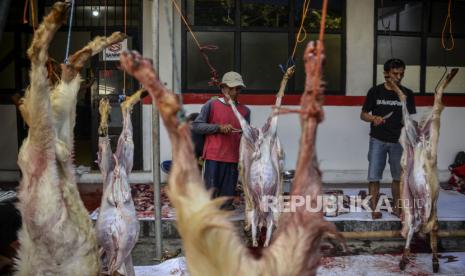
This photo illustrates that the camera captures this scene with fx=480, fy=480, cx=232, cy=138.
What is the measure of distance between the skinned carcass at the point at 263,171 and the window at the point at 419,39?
4.37 m

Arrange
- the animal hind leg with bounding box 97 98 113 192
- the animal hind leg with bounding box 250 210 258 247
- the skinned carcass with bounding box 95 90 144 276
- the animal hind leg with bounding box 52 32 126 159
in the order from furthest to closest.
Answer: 1. the animal hind leg with bounding box 250 210 258 247
2. the animal hind leg with bounding box 97 98 113 192
3. the skinned carcass with bounding box 95 90 144 276
4. the animal hind leg with bounding box 52 32 126 159

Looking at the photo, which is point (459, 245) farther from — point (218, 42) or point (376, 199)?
point (218, 42)

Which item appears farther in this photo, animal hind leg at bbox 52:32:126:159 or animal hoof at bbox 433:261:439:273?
animal hoof at bbox 433:261:439:273

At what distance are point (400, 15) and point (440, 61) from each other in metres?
1.11

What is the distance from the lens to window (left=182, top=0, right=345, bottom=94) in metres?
7.97

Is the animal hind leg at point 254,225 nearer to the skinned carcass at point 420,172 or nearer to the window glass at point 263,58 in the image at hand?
the skinned carcass at point 420,172

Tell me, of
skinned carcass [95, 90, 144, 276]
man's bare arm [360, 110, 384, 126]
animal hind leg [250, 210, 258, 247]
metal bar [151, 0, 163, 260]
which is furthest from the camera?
man's bare arm [360, 110, 384, 126]

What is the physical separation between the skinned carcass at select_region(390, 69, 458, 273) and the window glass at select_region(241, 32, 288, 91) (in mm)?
3658

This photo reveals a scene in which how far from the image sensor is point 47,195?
244 centimetres

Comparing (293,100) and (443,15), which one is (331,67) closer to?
(293,100)

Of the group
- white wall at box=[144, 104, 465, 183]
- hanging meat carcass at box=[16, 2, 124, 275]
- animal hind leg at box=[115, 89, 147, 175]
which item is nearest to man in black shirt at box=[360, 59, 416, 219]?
white wall at box=[144, 104, 465, 183]

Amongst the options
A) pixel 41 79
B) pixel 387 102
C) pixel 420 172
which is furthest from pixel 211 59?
pixel 41 79

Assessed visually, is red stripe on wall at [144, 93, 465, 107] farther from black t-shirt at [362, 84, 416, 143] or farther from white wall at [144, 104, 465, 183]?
black t-shirt at [362, 84, 416, 143]

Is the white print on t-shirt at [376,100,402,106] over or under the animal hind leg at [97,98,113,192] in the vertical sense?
over
